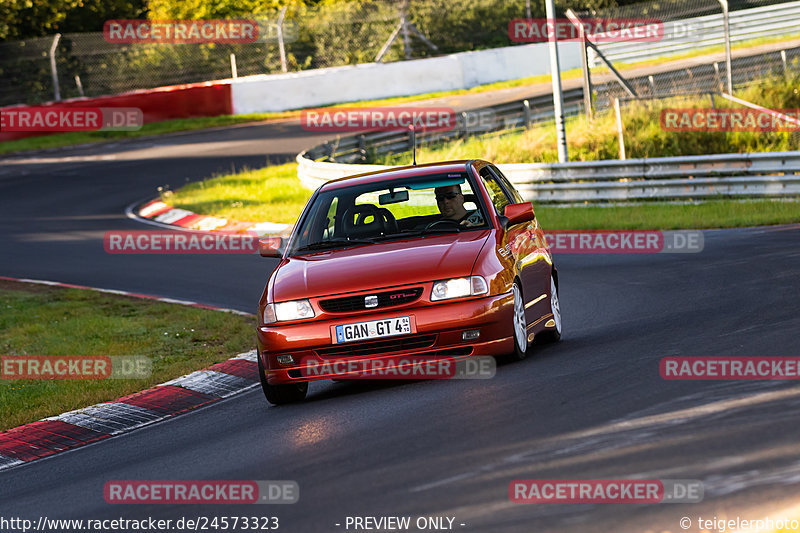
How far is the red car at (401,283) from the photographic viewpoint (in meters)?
8.20

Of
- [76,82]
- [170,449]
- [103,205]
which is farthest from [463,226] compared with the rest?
[76,82]

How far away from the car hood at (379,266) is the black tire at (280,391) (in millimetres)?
576

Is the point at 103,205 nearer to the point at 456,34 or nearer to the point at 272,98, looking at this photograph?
the point at 272,98

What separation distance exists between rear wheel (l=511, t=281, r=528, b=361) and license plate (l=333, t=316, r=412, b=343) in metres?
0.88

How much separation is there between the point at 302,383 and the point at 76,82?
102 feet

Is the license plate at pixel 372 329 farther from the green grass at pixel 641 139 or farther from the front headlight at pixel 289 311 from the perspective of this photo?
the green grass at pixel 641 139

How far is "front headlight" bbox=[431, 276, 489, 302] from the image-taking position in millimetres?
8242

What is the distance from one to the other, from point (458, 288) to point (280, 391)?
4.98ft

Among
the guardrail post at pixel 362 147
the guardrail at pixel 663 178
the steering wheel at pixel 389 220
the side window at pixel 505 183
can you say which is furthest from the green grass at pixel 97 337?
the guardrail post at pixel 362 147

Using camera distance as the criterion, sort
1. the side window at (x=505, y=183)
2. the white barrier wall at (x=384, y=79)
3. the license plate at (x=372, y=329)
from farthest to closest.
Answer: the white barrier wall at (x=384, y=79) → the side window at (x=505, y=183) → the license plate at (x=372, y=329)

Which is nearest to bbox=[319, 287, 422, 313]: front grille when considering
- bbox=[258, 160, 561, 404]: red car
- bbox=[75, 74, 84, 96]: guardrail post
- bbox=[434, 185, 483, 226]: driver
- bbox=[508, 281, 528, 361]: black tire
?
bbox=[258, 160, 561, 404]: red car

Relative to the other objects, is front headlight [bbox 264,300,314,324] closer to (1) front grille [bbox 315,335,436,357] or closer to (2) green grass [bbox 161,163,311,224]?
(1) front grille [bbox 315,335,436,357]

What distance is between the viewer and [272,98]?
1597 inches

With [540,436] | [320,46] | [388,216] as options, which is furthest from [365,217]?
[320,46]
